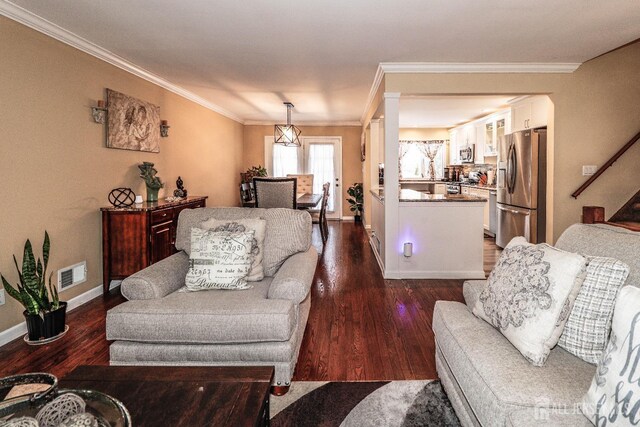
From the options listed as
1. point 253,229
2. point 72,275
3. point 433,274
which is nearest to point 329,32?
point 253,229

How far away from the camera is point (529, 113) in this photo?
5.27 m

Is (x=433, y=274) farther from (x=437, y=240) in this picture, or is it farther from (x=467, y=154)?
(x=467, y=154)

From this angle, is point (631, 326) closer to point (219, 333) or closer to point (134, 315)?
point (219, 333)

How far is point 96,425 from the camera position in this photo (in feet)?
3.20

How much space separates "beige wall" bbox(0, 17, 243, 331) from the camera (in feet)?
8.86

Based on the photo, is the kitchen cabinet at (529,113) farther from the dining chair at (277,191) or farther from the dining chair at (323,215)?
the dining chair at (277,191)

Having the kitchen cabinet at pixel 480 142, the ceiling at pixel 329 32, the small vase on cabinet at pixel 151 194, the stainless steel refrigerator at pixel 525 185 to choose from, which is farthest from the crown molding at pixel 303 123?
the small vase on cabinet at pixel 151 194

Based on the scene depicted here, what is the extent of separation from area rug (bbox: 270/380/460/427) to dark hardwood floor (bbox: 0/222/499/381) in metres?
0.11

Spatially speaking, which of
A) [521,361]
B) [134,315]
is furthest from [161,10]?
[521,361]

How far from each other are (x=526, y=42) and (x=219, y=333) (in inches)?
142

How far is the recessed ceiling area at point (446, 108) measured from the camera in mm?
5820

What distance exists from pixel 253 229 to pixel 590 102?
410 cm

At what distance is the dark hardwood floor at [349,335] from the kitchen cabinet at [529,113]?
8.76 feet

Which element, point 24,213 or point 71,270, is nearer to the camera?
point 24,213
